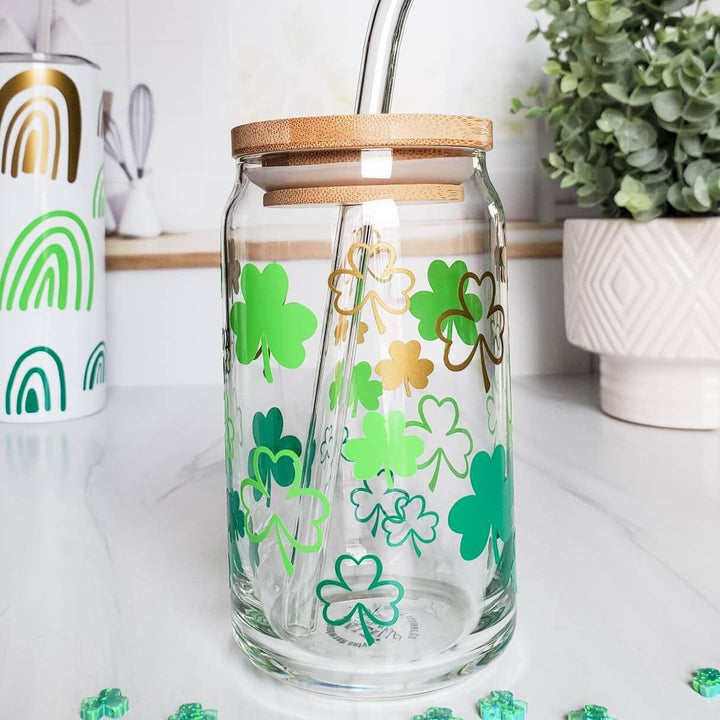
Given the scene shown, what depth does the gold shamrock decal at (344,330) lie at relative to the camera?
0.33 m

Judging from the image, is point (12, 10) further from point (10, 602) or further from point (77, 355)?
point (10, 602)

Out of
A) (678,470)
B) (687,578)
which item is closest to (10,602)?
(687,578)

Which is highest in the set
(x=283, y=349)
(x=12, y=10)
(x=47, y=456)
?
(x=12, y=10)

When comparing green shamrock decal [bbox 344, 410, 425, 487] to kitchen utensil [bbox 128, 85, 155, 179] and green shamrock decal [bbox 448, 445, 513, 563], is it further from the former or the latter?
kitchen utensil [bbox 128, 85, 155, 179]

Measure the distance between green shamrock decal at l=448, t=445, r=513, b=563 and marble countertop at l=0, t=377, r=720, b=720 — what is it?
51mm

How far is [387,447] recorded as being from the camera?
326 millimetres

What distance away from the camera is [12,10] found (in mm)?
859

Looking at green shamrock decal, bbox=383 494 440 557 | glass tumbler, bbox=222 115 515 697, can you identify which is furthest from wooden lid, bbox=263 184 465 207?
green shamrock decal, bbox=383 494 440 557

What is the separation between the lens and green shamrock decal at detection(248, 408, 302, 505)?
0.34 meters

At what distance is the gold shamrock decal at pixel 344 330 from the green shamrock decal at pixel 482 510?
0.20 feet

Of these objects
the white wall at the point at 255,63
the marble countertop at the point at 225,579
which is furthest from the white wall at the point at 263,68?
the marble countertop at the point at 225,579

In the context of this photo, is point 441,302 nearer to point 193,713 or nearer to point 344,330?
point 344,330

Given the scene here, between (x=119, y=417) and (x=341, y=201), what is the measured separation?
0.53 m

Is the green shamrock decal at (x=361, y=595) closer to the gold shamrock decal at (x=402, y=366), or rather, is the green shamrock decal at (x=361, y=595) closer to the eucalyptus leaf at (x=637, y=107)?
the gold shamrock decal at (x=402, y=366)
